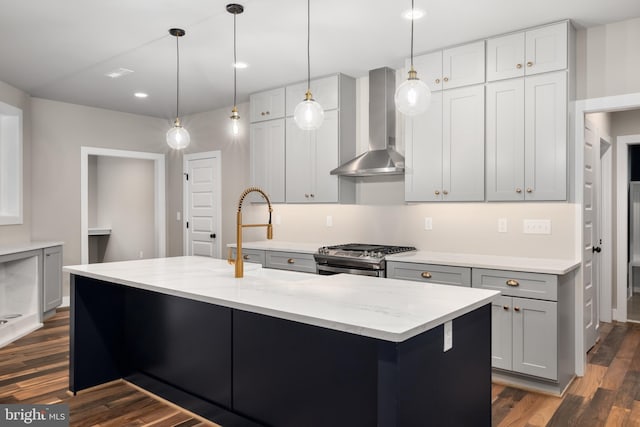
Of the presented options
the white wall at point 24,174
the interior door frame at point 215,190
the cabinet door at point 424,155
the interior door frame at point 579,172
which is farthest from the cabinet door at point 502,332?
the white wall at point 24,174

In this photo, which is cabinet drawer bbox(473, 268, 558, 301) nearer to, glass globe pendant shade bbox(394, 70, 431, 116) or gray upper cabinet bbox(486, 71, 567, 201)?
gray upper cabinet bbox(486, 71, 567, 201)

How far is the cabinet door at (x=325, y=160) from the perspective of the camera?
4.70m

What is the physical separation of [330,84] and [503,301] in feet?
8.77

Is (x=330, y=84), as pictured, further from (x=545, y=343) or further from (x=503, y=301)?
(x=545, y=343)

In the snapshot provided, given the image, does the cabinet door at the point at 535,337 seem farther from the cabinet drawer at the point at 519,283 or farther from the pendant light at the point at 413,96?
the pendant light at the point at 413,96

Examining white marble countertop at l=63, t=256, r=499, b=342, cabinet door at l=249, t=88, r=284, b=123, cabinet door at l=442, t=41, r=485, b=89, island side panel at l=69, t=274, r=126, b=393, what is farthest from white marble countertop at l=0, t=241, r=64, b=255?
cabinet door at l=442, t=41, r=485, b=89

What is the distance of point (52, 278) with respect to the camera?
17.2 ft

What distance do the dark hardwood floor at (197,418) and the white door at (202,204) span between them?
2.57 metres

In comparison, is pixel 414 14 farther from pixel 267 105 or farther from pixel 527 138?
pixel 267 105

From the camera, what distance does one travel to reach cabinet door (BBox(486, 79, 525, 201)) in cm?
355

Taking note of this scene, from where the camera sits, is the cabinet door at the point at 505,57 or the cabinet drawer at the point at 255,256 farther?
the cabinet drawer at the point at 255,256

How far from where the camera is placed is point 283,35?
12.0 feet

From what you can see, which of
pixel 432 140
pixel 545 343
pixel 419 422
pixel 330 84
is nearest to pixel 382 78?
pixel 330 84

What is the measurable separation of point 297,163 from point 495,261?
7.66ft
